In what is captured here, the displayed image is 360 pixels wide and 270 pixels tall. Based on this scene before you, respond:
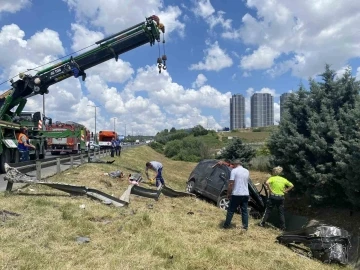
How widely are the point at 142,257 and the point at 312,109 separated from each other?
34.0 feet

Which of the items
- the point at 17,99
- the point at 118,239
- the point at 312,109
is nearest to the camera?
the point at 118,239

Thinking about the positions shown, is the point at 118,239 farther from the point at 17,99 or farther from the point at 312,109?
the point at 17,99

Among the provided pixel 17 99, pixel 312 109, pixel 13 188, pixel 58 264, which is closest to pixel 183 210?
pixel 13 188

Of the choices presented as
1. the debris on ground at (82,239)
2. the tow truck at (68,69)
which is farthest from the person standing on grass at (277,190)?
the tow truck at (68,69)

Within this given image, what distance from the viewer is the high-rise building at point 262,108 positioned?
3900 inches

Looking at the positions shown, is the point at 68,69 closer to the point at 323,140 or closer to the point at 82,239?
the point at 323,140

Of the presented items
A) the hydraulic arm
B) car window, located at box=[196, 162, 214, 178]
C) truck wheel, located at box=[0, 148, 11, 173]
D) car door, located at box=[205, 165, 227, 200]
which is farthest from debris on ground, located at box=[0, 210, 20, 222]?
the hydraulic arm

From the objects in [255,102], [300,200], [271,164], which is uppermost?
[255,102]

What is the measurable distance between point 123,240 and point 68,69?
13.3 meters

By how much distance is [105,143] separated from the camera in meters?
49.9

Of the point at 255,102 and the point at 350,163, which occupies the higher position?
the point at 255,102

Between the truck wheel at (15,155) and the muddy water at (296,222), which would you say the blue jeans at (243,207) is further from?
the truck wheel at (15,155)

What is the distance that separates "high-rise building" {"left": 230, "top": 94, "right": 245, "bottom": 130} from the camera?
4845 inches

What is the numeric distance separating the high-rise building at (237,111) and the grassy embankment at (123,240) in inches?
4543
